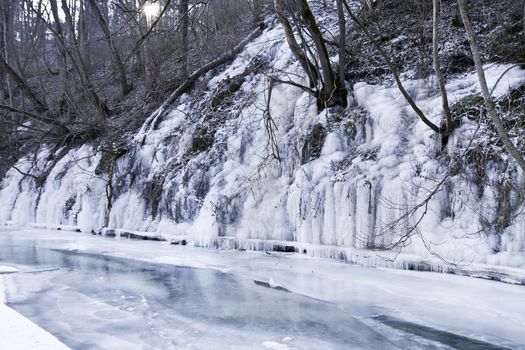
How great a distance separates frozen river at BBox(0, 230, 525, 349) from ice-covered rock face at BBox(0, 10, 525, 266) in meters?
0.76

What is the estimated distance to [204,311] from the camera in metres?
4.30

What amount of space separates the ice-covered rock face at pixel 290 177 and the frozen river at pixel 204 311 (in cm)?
76

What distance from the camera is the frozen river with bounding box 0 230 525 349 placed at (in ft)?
11.5

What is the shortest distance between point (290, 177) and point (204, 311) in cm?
373

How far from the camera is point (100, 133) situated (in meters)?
13.0

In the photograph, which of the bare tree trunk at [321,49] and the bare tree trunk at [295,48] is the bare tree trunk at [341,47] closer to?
the bare tree trunk at [321,49]

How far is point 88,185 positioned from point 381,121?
7526 mm

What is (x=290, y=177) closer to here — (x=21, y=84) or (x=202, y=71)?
(x=202, y=71)

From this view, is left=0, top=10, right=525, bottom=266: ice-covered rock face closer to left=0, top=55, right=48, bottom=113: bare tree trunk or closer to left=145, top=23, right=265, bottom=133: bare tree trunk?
left=145, top=23, right=265, bottom=133: bare tree trunk

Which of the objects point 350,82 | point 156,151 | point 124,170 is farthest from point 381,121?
point 124,170

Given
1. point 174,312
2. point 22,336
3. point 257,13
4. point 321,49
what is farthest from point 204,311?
point 257,13

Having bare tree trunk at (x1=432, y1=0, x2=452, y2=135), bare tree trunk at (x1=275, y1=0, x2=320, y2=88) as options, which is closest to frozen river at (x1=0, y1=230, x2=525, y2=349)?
bare tree trunk at (x1=432, y1=0, x2=452, y2=135)

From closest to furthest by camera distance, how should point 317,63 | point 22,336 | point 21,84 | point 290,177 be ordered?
point 22,336
point 290,177
point 317,63
point 21,84

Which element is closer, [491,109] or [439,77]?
[491,109]
